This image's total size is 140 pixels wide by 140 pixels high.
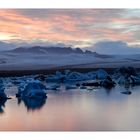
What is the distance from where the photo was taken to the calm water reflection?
4938 millimetres

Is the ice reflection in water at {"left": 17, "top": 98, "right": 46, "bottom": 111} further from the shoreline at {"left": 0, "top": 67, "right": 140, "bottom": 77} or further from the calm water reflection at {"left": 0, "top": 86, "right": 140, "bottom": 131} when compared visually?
the shoreline at {"left": 0, "top": 67, "right": 140, "bottom": 77}

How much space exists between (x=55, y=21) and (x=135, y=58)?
0.62 metres

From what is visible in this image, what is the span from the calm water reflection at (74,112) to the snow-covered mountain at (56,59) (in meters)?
0.19

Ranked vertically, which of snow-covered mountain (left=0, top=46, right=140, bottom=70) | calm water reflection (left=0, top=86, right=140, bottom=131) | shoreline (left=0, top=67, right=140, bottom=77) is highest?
snow-covered mountain (left=0, top=46, right=140, bottom=70)

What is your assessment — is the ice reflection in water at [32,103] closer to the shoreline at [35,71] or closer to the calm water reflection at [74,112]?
the calm water reflection at [74,112]

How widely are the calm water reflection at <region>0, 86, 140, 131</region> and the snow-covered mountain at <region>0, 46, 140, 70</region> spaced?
0.61ft

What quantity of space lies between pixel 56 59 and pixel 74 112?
0.40 m

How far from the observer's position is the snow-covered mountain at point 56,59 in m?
4.98

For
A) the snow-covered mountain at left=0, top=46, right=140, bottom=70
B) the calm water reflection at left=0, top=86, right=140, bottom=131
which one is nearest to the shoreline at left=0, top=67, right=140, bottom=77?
the snow-covered mountain at left=0, top=46, right=140, bottom=70

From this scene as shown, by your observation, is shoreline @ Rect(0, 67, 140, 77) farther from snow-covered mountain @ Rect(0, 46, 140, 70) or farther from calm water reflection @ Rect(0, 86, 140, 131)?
calm water reflection @ Rect(0, 86, 140, 131)

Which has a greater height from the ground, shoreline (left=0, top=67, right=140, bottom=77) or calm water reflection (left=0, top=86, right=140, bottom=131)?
shoreline (left=0, top=67, right=140, bottom=77)
